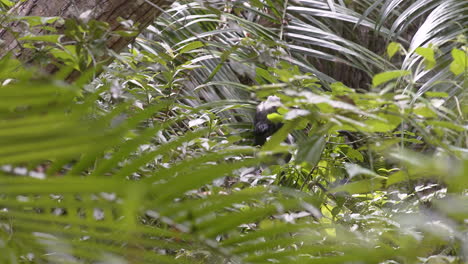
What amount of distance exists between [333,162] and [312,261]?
29.6 inches

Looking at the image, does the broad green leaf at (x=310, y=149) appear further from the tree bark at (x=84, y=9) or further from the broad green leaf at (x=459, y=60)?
the tree bark at (x=84, y=9)

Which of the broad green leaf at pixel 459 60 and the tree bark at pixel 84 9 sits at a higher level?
the broad green leaf at pixel 459 60

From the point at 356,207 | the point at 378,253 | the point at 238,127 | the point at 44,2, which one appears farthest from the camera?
the point at 238,127

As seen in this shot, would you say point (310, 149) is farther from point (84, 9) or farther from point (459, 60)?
point (84, 9)

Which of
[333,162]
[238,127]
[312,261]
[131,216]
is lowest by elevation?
[238,127]

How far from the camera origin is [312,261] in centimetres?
49

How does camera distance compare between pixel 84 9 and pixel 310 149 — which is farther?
pixel 84 9

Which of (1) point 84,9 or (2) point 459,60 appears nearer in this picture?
(2) point 459,60

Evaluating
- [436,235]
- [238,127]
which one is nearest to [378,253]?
[436,235]

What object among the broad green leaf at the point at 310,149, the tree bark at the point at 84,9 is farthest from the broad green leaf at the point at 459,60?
the tree bark at the point at 84,9

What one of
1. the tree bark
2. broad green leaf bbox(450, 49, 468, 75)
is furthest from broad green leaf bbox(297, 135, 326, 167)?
the tree bark

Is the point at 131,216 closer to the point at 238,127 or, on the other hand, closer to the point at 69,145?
the point at 69,145

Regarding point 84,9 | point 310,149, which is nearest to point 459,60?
point 310,149

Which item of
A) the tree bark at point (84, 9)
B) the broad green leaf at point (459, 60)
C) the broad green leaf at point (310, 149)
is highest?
the broad green leaf at point (459, 60)
